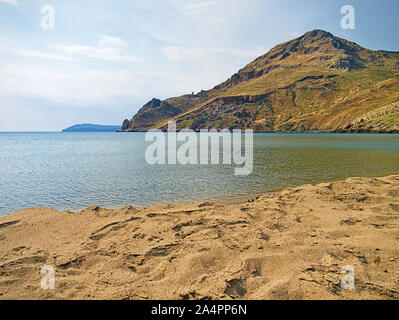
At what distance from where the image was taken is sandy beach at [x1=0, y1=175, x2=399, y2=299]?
16.2 feet

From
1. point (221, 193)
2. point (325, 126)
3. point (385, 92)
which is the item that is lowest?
point (221, 193)

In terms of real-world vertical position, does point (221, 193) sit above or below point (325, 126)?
below

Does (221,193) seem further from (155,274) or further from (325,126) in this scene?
(325,126)

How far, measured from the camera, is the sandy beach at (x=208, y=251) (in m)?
4.93

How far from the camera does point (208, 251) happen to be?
21.1ft

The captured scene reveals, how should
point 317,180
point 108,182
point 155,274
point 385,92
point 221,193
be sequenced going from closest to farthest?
1. point 155,274
2. point 221,193
3. point 317,180
4. point 108,182
5. point 385,92

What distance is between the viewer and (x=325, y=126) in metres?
154
